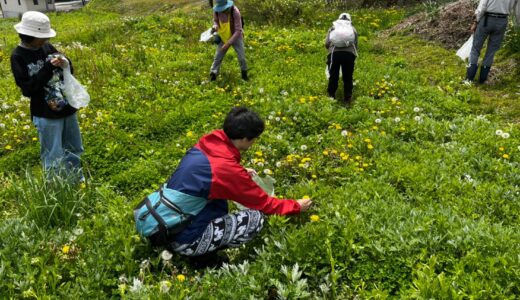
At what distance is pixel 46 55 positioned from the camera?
4941 millimetres

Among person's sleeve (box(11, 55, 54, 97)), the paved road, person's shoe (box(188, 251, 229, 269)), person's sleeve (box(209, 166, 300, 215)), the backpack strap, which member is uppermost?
person's sleeve (box(11, 55, 54, 97))

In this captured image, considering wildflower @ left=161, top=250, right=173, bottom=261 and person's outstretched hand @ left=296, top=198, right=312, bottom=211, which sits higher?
person's outstretched hand @ left=296, top=198, right=312, bottom=211

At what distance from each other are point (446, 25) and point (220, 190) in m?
10.6

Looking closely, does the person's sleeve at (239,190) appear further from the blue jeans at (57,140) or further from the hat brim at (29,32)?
the hat brim at (29,32)

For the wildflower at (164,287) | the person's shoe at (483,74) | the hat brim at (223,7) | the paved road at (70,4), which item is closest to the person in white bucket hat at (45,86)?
the wildflower at (164,287)

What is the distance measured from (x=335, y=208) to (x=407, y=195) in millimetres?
1091

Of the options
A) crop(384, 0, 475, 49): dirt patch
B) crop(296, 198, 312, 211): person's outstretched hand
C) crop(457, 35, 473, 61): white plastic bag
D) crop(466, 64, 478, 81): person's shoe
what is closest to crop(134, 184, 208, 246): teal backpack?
crop(296, 198, 312, 211): person's outstretched hand

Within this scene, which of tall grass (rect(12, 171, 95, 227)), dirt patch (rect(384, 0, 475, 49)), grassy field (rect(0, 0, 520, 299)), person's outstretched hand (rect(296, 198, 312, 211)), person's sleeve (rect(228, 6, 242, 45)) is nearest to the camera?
grassy field (rect(0, 0, 520, 299))

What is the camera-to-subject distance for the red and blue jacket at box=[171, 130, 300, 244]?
3.41 meters

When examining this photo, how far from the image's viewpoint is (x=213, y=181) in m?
3.39

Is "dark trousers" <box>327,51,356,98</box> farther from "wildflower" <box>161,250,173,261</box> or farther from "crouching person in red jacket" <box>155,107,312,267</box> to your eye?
"wildflower" <box>161,250,173,261</box>

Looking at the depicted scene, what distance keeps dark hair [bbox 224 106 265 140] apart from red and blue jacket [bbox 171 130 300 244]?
12 cm

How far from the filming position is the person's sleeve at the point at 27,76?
185 inches

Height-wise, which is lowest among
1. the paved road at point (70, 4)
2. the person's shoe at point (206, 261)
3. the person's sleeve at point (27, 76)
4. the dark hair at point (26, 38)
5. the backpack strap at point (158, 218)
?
the paved road at point (70, 4)
